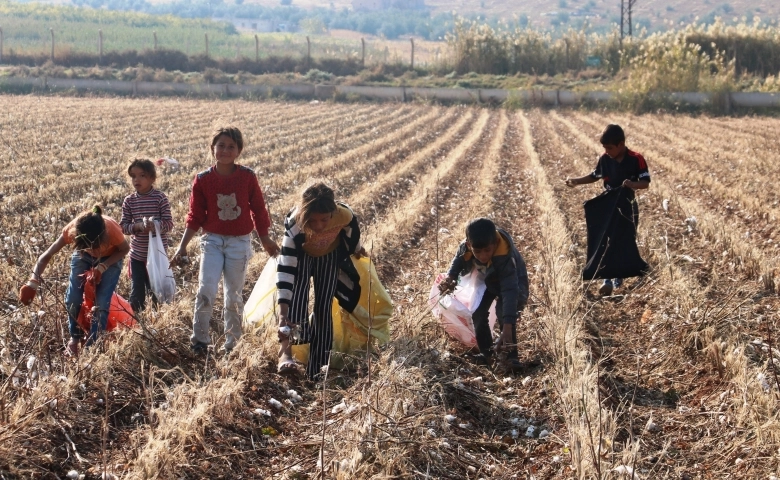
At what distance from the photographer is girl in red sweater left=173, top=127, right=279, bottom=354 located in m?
5.52

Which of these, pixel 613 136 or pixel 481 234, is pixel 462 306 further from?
pixel 613 136

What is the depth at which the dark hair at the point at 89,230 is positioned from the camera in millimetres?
5258

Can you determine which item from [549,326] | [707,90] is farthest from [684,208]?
[707,90]

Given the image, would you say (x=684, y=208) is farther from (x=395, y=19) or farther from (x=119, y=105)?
(x=395, y=19)

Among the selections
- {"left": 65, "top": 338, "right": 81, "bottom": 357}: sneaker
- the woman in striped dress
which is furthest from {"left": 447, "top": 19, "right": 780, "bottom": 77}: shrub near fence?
{"left": 65, "top": 338, "right": 81, "bottom": 357}: sneaker

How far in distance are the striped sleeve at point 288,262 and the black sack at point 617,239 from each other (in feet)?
10.0

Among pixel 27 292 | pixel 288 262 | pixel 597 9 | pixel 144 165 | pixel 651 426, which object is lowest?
pixel 651 426

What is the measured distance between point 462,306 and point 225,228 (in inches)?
66.2

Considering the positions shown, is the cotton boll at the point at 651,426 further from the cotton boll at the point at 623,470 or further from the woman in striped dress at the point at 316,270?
the woman in striped dress at the point at 316,270

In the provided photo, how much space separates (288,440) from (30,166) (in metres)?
10.3

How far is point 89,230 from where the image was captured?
5.28m

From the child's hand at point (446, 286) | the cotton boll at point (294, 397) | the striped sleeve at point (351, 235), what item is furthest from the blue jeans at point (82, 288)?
the child's hand at point (446, 286)

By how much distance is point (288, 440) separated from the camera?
14.5 feet

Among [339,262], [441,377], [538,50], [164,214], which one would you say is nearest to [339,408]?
[441,377]
